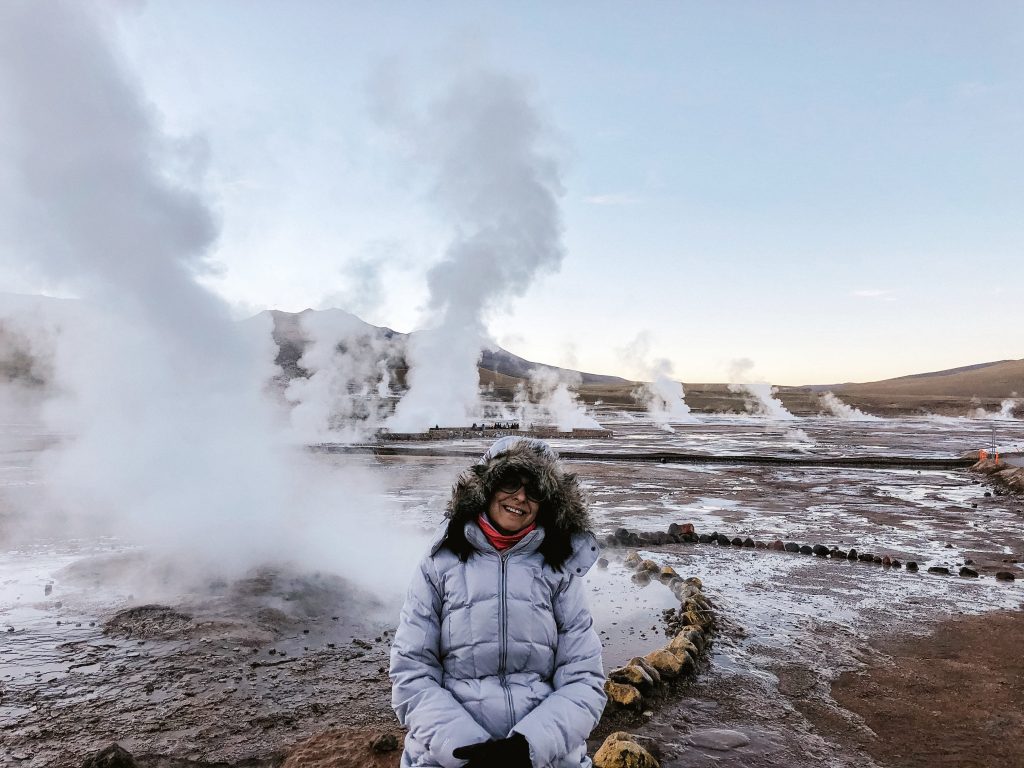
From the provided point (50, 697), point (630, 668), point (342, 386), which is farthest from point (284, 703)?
point (342, 386)

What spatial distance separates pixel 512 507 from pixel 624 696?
4.09m

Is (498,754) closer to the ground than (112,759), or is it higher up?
higher up

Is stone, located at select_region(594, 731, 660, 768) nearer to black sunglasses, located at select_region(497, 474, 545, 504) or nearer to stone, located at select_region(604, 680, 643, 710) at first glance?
stone, located at select_region(604, 680, 643, 710)

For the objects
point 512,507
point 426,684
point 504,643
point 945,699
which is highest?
point 512,507

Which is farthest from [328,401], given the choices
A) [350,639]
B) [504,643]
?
[504,643]

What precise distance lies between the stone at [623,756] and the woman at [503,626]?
220 centimetres

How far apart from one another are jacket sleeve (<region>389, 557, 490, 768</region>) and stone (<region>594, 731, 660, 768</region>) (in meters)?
2.62

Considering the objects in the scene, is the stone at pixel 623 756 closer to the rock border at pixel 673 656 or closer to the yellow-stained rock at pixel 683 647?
the rock border at pixel 673 656

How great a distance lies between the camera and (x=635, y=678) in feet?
19.7

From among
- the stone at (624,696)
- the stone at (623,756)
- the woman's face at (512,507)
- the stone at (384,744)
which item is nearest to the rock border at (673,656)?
the stone at (624,696)

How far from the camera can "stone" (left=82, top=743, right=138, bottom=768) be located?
443cm

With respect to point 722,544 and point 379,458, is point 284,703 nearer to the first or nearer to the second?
point 722,544

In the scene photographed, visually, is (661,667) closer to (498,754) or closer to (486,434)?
(498,754)

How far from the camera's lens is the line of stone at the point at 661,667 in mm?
4555
